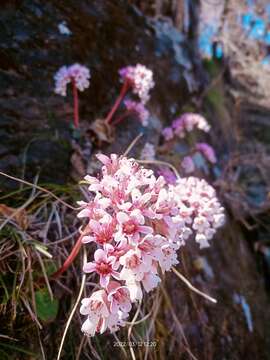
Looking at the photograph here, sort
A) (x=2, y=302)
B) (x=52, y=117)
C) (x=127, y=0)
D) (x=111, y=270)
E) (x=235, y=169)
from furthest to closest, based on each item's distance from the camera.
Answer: (x=235, y=169), (x=127, y=0), (x=52, y=117), (x=2, y=302), (x=111, y=270)

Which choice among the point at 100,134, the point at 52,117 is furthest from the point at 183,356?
the point at 52,117

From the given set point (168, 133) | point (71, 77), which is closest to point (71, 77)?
point (71, 77)

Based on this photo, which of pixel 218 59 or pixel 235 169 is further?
pixel 218 59

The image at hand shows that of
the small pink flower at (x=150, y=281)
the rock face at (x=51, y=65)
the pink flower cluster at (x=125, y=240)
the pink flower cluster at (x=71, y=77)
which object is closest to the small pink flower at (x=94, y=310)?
the pink flower cluster at (x=125, y=240)

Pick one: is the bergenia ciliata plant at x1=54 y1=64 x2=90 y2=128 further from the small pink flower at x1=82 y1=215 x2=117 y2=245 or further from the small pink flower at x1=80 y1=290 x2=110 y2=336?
Answer: the small pink flower at x1=80 y1=290 x2=110 y2=336

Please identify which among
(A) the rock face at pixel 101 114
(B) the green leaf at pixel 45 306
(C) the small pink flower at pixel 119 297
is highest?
(A) the rock face at pixel 101 114

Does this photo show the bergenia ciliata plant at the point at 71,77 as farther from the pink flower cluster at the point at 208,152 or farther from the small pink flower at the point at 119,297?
the small pink flower at the point at 119,297

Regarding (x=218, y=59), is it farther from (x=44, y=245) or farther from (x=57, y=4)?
(x=44, y=245)
